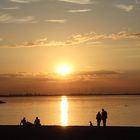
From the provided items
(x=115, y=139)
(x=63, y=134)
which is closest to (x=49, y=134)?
(x=63, y=134)

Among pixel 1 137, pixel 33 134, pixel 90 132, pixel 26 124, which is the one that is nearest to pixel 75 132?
pixel 90 132

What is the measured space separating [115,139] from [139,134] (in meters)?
2.08

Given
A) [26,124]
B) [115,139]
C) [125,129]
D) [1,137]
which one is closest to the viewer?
[115,139]

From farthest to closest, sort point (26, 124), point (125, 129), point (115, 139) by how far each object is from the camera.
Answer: point (26, 124), point (125, 129), point (115, 139)

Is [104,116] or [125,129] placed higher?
[104,116]

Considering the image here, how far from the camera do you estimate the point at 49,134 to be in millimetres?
26766

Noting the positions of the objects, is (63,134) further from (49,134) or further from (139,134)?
(139,134)

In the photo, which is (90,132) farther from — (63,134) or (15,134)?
(15,134)

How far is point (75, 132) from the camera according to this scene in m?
27.3

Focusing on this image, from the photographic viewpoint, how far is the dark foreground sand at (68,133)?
25219mm

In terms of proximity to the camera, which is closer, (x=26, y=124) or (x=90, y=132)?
(x=90, y=132)

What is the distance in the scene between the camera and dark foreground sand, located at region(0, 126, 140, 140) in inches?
993

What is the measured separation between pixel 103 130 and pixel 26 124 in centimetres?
768

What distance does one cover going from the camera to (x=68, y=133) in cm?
2698
